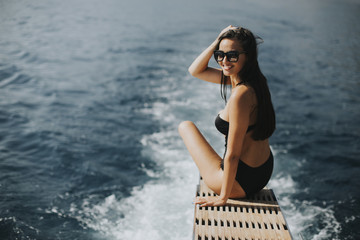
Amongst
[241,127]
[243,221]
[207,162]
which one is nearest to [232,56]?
[241,127]

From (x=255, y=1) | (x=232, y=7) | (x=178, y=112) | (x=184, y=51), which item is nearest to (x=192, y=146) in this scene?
(x=178, y=112)

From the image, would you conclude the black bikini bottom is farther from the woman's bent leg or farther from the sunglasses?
the sunglasses

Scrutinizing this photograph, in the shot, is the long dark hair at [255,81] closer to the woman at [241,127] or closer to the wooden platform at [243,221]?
the woman at [241,127]

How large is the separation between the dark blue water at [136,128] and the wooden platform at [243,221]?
1446 mm

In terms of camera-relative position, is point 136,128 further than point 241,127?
Yes

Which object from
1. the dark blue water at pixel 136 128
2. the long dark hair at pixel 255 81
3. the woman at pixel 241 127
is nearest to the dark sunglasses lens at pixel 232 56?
the woman at pixel 241 127

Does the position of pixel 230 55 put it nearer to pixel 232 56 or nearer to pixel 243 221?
pixel 232 56

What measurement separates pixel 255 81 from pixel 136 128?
4.72 m

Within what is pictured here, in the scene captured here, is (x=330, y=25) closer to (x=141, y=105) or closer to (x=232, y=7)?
(x=232, y=7)

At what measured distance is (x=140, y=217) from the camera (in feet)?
14.4

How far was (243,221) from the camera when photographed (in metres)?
2.75

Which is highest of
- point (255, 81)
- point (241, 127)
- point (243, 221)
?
point (255, 81)

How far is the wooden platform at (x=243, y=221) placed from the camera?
8.48 ft

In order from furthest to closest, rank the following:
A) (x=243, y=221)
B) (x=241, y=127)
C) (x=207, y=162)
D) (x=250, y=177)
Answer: (x=207, y=162), (x=250, y=177), (x=243, y=221), (x=241, y=127)
